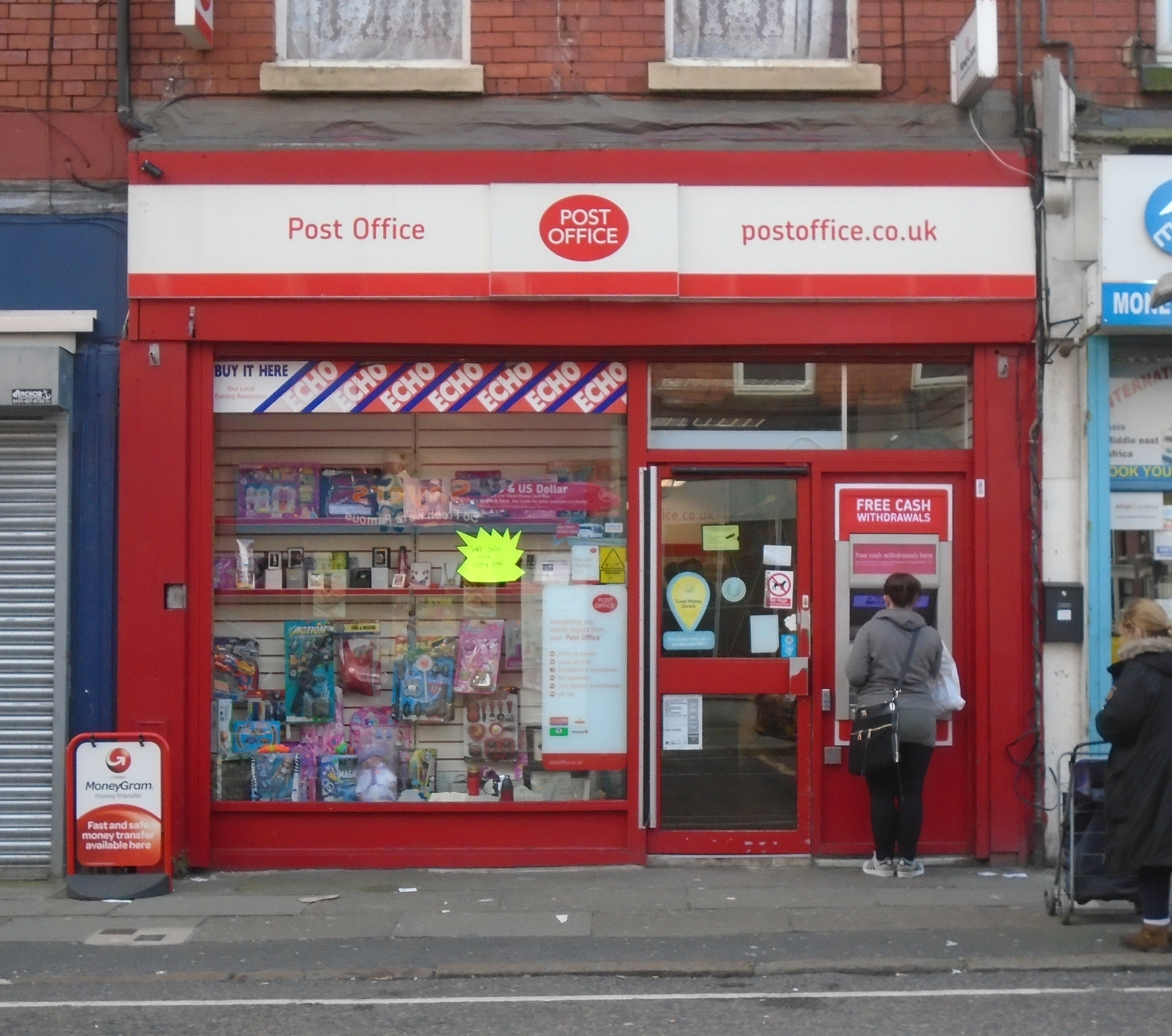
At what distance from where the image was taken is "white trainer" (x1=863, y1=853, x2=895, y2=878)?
9078 millimetres

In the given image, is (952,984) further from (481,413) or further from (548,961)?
(481,413)

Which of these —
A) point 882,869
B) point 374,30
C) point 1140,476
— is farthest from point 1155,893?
point 374,30

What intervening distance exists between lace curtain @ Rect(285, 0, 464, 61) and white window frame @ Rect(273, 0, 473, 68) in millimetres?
28

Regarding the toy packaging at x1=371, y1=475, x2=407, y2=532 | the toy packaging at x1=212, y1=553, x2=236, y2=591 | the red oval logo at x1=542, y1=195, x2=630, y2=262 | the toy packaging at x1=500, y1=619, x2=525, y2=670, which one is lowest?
the toy packaging at x1=500, y1=619, x2=525, y2=670

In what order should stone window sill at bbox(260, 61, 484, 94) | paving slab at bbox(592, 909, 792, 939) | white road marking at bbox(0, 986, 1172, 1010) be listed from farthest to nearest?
stone window sill at bbox(260, 61, 484, 94), paving slab at bbox(592, 909, 792, 939), white road marking at bbox(0, 986, 1172, 1010)

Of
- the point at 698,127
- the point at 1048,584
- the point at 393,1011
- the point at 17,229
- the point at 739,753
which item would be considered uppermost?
the point at 698,127

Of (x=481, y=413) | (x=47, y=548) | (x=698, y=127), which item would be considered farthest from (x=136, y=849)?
(x=698, y=127)

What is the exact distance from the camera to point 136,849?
8797mm

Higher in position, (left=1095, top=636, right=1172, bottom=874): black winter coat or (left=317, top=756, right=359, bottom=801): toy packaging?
(left=1095, top=636, right=1172, bottom=874): black winter coat

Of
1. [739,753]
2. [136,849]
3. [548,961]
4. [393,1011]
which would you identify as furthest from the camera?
[739,753]

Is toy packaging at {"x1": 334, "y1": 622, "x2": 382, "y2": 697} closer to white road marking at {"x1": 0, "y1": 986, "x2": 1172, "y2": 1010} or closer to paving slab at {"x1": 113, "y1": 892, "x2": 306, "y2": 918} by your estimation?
paving slab at {"x1": 113, "y1": 892, "x2": 306, "y2": 918}

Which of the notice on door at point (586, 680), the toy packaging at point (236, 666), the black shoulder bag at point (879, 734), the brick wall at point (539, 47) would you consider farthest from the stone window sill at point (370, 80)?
the black shoulder bag at point (879, 734)

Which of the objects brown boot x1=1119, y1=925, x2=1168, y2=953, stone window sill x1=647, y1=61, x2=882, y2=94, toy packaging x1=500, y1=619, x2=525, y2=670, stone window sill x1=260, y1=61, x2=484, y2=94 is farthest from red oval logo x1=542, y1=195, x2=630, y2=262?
brown boot x1=1119, y1=925, x2=1168, y2=953

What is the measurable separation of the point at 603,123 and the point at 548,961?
522cm
